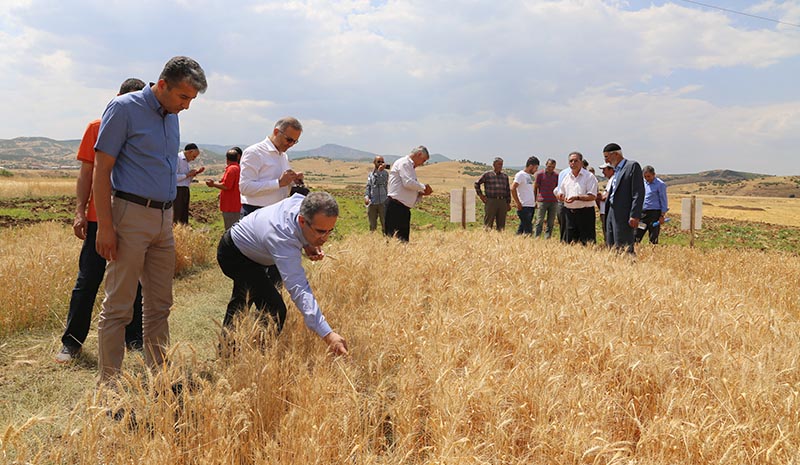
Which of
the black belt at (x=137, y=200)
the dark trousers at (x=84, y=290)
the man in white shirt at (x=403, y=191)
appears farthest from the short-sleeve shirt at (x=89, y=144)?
the man in white shirt at (x=403, y=191)

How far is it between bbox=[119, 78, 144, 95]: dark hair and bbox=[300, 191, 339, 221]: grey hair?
5.77ft

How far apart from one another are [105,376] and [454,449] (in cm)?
212

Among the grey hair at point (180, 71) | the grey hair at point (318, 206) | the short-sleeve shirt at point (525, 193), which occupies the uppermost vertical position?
the grey hair at point (180, 71)

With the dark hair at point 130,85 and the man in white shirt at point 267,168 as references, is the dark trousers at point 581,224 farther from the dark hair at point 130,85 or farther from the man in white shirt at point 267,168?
the dark hair at point 130,85

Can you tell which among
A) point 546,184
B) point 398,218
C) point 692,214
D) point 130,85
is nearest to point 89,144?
point 130,85

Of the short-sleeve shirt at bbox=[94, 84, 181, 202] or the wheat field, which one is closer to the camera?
the wheat field

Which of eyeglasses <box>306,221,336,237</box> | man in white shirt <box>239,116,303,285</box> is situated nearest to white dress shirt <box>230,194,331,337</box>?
eyeglasses <box>306,221,336,237</box>

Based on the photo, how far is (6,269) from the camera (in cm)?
444

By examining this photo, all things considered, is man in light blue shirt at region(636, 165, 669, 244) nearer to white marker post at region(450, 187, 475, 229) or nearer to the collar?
white marker post at region(450, 187, 475, 229)

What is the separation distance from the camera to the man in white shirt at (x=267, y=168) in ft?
15.0

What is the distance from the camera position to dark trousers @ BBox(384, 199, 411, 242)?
270 inches

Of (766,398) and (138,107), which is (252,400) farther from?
(766,398)

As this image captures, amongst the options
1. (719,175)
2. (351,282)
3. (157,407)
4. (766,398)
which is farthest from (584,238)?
(719,175)

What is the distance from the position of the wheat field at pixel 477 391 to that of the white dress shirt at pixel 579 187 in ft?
11.8
